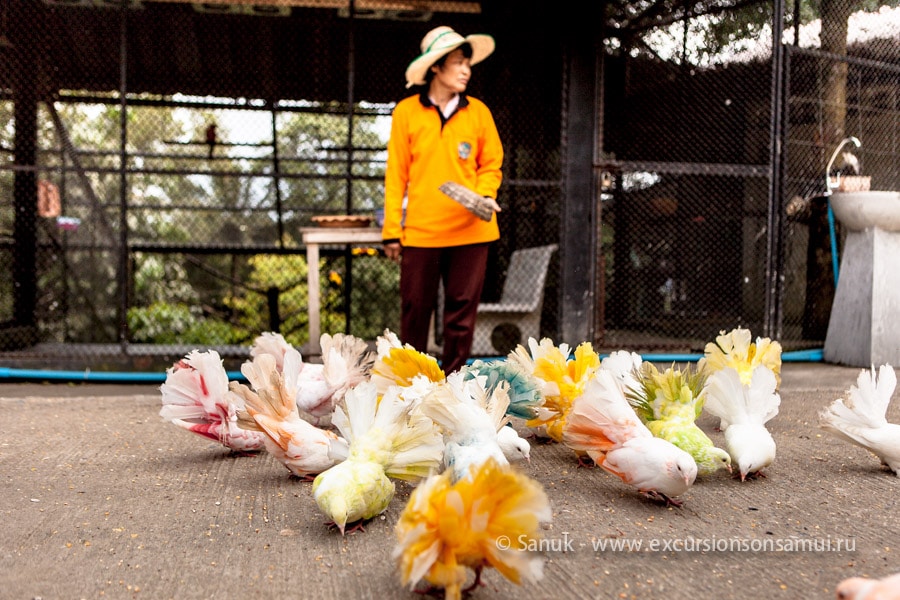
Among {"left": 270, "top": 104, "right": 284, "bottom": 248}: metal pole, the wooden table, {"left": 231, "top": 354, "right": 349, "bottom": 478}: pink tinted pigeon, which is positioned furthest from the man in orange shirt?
{"left": 270, "top": 104, "right": 284, "bottom": 248}: metal pole

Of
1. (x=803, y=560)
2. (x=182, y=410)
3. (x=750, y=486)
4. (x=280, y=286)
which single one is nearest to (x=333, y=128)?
(x=280, y=286)

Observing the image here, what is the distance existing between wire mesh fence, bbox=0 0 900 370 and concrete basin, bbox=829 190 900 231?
0.44m

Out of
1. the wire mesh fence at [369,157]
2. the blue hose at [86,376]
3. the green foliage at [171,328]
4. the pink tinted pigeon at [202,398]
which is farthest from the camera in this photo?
the green foliage at [171,328]

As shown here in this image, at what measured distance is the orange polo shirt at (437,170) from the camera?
4.14 metres

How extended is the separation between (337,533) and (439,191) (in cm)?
250

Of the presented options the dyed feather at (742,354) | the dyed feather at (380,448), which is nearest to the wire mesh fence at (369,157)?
the dyed feather at (742,354)

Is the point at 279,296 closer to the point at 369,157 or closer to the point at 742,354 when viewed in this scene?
the point at 369,157

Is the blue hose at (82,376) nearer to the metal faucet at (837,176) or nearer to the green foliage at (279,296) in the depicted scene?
the green foliage at (279,296)

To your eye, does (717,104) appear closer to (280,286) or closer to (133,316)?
(280,286)

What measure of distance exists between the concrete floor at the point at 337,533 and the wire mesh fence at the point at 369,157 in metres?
2.92

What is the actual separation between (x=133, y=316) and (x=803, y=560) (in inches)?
294

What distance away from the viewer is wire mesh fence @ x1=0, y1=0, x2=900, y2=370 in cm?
564

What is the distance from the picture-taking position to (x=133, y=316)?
7.96 m

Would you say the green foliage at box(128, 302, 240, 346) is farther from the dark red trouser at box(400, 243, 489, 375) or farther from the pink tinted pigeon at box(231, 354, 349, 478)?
the pink tinted pigeon at box(231, 354, 349, 478)
